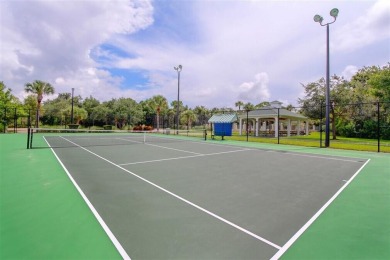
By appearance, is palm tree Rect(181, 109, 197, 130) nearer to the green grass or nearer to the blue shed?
the blue shed

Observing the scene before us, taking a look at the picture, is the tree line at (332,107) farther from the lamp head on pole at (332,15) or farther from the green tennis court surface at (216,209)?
the green tennis court surface at (216,209)

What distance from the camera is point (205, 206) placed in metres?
4.58

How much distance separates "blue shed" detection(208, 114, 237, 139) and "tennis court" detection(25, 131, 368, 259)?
72.2ft

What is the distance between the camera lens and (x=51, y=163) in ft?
29.7

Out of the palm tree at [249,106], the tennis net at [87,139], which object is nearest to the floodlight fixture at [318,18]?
the tennis net at [87,139]

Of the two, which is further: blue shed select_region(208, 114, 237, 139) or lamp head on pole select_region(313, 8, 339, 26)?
blue shed select_region(208, 114, 237, 139)

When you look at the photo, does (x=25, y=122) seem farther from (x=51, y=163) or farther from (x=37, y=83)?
(x=51, y=163)

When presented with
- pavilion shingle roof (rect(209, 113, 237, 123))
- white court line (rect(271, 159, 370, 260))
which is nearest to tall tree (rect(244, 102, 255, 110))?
pavilion shingle roof (rect(209, 113, 237, 123))

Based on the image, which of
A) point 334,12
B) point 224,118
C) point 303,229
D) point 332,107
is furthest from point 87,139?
point 332,107

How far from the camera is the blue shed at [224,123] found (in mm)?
30328

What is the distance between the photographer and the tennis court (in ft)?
10.3

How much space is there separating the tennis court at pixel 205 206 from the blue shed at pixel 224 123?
72.2 ft

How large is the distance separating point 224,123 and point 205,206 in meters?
26.3

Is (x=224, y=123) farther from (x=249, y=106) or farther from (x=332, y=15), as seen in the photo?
(x=249, y=106)
